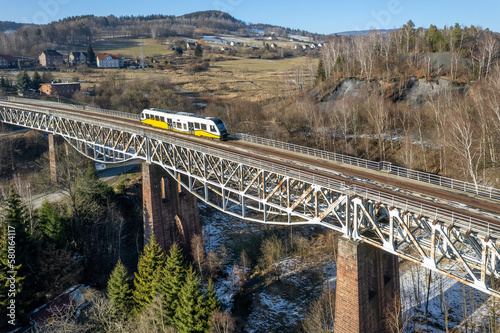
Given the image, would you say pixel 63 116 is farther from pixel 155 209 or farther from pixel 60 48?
pixel 60 48

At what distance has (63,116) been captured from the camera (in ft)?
144

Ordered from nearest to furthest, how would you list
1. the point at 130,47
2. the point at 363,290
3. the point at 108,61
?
the point at 363,290 → the point at 108,61 → the point at 130,47

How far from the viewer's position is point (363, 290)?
19562 mm

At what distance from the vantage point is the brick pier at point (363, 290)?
19.4 m

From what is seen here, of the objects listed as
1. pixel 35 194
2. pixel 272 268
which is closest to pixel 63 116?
pixel 35 194

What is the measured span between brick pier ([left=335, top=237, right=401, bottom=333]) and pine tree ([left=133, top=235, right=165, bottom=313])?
13356 millimetres

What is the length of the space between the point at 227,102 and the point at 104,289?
49049 millimetres

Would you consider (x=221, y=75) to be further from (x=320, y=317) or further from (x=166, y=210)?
(x=320, y=317)

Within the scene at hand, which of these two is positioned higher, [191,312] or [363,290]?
[363,290]

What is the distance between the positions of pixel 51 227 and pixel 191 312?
51.8 ft

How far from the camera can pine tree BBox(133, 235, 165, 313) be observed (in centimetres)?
2636

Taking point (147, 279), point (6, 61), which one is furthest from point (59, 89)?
point (147, 279)

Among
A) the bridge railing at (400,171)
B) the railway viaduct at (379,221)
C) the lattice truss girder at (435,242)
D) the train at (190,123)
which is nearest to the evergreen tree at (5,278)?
the railway viaduct at (379,221)

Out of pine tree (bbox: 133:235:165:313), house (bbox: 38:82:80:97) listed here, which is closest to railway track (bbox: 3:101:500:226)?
pine tree (bbox: 133:235:165:313)
